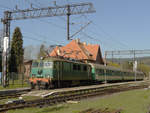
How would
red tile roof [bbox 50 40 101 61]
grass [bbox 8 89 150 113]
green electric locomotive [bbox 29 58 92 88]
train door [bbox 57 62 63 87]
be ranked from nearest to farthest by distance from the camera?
grass [bbox 8 89 150 113] < green electric locomotive [bbox 29 58 92 88] < train door [bbox 57 62 63 87] < red tile roof [bbox 50 40 101 61]

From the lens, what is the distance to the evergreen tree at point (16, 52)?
54906 millimetres

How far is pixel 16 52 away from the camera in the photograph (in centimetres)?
5684

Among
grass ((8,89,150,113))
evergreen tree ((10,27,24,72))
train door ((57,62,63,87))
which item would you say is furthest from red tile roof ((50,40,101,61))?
grass ((8,89,150,113))

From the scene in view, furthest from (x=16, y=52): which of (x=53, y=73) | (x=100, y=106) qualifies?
(x=100, y=106)

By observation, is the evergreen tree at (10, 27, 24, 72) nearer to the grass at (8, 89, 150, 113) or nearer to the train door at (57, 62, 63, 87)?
the train door at (57, 62, 63, 87)

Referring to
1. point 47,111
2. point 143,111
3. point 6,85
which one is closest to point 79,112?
point 47,111

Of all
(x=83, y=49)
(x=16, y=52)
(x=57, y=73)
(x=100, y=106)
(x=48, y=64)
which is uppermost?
(x=83, y=49)

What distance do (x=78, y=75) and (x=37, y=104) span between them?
1378cm

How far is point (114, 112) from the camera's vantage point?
9.83 meters

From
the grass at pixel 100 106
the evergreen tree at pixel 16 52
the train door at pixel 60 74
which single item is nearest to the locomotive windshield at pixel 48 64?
the train door at pixel 60 74

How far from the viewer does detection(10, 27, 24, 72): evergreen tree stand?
54.9m

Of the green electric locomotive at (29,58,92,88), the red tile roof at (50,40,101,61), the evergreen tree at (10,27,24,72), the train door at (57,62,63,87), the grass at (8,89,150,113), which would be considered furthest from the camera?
the red tile roof at (50,40,101,61)

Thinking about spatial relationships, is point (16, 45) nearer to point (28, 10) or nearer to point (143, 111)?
point (28, 10)

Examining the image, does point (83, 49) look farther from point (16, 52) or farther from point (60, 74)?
point (60, 74)
